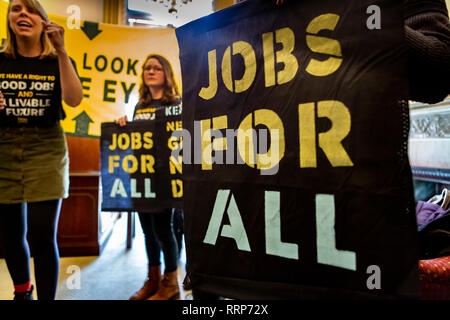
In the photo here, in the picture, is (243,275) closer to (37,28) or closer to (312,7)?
(312,7)

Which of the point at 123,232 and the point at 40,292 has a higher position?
the point at 40,292

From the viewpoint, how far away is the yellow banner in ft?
7.73

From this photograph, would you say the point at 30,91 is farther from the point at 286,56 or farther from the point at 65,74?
the point at 286,56

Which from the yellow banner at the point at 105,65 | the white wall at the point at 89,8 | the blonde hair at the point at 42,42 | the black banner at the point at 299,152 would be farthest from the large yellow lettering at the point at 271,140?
the white wall at the point at 89,8

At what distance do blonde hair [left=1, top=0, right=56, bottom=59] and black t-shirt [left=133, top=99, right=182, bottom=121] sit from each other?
0.50 meters

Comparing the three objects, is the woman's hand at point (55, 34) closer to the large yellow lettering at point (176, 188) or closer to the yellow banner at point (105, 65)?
the large yellow lettering at point (176, 188)

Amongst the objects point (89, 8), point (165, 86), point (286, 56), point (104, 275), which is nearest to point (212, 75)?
point (286, 56)

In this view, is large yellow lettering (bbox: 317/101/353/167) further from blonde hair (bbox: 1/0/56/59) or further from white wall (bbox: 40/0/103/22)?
white wall (bbox: 40/0/103/22)

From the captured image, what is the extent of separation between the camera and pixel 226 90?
Result: 697 millimetres

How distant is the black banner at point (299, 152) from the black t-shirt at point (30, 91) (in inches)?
27.4

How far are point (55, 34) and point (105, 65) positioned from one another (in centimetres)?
144

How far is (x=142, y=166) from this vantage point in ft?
4.73
